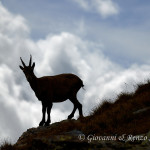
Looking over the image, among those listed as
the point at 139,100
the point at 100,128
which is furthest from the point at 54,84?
the point at 100,128

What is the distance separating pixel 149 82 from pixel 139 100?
3.13 meters

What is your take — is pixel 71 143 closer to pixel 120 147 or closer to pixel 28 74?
pixel 120 147

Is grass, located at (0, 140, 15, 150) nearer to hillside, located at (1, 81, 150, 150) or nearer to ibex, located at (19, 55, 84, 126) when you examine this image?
hillside, located at (1, 81, 150, 150)

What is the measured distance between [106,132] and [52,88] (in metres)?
4.86

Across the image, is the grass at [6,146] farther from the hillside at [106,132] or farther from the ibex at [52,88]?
the ibex at [52,88]

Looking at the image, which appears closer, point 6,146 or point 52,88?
point 6,146

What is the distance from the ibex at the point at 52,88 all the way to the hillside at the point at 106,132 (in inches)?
58.9

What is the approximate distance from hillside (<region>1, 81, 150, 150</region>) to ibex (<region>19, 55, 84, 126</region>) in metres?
1.50

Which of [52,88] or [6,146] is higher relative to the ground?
[52,88]

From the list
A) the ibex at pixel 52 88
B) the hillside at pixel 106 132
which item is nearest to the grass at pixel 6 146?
the hillside at pixel 106 132

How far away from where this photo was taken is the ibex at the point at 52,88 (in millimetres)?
12621

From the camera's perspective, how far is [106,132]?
869cm

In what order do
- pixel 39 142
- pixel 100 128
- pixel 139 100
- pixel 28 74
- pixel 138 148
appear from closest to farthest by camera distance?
1. pixel 138 148
2. pixel 39 142
3. pixel 100 128
4. pixel 139 100
5. pixel 28 74

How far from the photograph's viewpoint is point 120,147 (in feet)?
21.1
